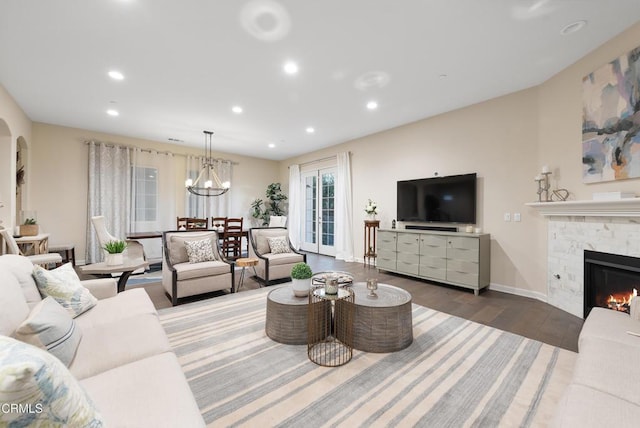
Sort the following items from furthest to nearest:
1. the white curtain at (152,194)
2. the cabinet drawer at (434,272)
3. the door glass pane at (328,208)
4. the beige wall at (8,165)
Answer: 1. the door glass pane at (328,208)
2. the white curtain at (152,194)
3. the cabinet drawer at (434,272)
4. the beige wall at (8,165)

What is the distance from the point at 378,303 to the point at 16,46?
4.42 m

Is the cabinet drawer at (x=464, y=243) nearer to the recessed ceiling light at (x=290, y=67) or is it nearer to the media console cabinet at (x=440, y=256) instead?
the media console cabinet at (x=440, y=256)

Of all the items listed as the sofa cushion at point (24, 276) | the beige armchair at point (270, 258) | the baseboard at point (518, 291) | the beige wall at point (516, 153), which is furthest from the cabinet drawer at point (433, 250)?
the sofa cushion at point (24, 276)

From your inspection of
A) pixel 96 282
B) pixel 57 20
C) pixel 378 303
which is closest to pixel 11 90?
pixel 57 20

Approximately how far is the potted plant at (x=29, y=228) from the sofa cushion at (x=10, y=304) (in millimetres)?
3692

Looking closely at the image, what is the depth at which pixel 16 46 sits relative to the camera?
9.07ft

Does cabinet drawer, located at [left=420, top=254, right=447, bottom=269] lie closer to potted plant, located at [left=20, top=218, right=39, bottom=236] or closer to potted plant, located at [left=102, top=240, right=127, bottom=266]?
potted plant, located at [left=102, top=240, right=127, bottom=266]

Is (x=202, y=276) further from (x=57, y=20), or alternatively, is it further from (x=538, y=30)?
(x=538, y=30)

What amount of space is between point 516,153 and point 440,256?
1793 mm

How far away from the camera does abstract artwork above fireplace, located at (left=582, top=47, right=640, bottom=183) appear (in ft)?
8.24

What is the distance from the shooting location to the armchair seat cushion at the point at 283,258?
4231mm

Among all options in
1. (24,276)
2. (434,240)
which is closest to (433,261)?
(434,240)

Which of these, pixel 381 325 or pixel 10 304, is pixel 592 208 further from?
pixel 10 304

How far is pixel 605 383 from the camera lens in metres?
1.21
